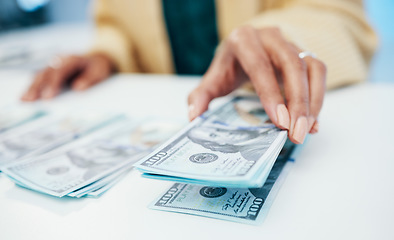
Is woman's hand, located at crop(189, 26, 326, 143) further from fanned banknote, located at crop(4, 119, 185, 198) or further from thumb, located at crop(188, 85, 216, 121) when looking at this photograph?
fanned banknote, located at crop(4, 119, 185, 198)

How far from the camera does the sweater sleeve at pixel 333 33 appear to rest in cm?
80

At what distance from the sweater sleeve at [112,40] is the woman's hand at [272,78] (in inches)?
28.7

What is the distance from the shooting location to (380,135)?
580 mm

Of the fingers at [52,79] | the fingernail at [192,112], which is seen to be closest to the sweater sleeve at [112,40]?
the fingers at [52,79]

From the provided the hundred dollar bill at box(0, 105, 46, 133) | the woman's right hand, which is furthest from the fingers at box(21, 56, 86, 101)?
the hundred dollar bill at box(0, 105, 46, 133)

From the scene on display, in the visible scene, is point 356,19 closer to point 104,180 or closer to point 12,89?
point 104,180

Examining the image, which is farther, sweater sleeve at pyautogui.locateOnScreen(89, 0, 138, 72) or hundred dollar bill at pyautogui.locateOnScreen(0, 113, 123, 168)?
sweater sleeve at pyautogui.locateOnScreen(89, 0, 138, 72)

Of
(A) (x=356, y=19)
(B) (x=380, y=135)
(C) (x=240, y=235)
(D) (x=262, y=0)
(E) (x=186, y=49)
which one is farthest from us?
(E) (x=186, y=49)

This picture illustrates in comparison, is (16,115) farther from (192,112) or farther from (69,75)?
(192,112)

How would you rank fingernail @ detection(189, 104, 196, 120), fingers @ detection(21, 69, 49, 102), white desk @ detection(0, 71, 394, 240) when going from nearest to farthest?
white desk @ detection(0, 71, 394, 240)
fingernail @ detection(189, 104, 196, 120)
fingers @ detection(21, 69, 49, 102)

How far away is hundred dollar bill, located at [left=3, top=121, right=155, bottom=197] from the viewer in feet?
1.63

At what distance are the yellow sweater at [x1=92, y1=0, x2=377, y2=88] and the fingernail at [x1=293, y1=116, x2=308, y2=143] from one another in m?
0.32

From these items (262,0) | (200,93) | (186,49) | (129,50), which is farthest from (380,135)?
(129,50)

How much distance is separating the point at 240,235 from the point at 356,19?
2.71 feet
